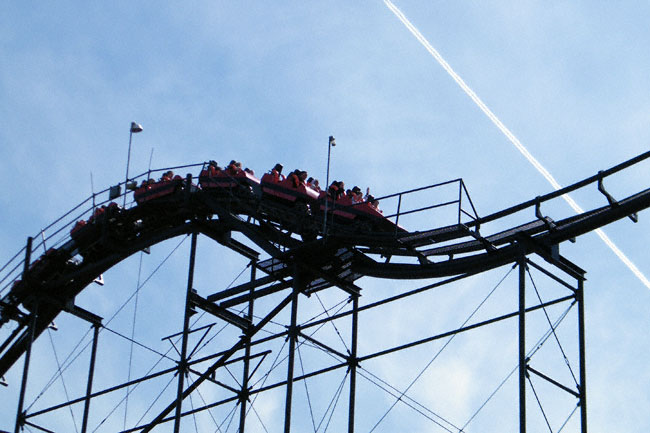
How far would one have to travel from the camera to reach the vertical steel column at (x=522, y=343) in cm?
2572

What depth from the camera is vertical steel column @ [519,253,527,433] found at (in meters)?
25.7

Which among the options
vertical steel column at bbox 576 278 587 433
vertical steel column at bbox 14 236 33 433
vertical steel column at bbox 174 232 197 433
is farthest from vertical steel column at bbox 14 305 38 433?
vertical steel column at bbox 576 278 587 433

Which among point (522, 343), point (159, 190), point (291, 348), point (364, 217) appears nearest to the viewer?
point (522, 343)

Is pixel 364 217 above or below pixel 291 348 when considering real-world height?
above

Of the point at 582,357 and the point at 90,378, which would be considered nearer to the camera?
the point at 582,357

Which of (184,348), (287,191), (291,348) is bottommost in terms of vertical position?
(291,348)

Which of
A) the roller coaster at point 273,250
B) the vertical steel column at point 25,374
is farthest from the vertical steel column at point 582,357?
the vertical steel column at point 25,374

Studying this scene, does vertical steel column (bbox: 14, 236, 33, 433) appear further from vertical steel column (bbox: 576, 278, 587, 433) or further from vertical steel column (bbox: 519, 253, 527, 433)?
vertical steel column (bbox: 576, 278, 587, 433)

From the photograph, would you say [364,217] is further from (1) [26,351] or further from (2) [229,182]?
(1) [26,351]

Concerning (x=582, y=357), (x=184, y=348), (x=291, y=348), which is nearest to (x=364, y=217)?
(x=291, y=348)

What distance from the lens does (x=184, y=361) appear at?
31438 mm

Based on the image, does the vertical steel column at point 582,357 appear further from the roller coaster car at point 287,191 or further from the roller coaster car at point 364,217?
the roller coaster car at point 287,191

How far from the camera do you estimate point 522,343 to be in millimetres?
26500

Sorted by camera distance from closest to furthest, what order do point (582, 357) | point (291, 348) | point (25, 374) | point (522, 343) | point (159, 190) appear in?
1. point (522, 343)
2. point (582, 357)
3. point (291, 348)
4. point (159, 190)
5. point (25, 374)
